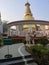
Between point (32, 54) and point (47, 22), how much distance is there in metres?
23.9

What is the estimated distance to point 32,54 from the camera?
1145 centimetres

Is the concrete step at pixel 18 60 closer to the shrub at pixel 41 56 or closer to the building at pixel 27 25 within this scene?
the shrub at pixel 41 56

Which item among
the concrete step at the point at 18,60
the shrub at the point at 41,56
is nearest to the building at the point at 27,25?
the concrete step at the point at 18,60

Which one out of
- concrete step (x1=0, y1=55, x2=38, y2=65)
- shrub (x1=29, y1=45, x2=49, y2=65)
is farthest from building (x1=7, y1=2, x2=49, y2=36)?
shrub (x1=29, y1=45, x2=49, y2=65)

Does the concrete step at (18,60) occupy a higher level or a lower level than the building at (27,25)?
lower

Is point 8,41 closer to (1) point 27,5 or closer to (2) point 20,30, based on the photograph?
(2) point 20,30

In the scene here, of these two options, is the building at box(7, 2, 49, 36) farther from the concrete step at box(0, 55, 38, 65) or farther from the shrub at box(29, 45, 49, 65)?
the shrub at box(29, 45, 49, 65)

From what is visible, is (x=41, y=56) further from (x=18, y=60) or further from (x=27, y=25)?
(x=27, y=25)

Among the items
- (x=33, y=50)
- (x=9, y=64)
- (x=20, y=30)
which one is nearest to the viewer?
(x=9, y=64)

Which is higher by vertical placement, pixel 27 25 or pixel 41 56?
pixel 27 25

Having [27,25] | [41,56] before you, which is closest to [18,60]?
[41,56]

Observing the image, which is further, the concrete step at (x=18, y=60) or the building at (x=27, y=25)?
the building at (x=27, y=25)

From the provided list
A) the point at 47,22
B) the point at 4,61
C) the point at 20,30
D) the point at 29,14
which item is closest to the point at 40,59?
the point at 4,61

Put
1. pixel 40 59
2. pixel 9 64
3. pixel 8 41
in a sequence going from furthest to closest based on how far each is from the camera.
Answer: pixel 8 41, pixel 40 59, pixel 9 64
